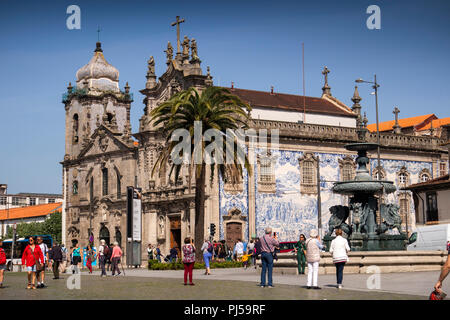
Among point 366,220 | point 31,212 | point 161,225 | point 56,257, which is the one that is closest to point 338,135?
point 161,225

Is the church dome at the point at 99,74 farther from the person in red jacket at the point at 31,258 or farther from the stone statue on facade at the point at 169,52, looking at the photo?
the person in red jacket at the point at 31,258

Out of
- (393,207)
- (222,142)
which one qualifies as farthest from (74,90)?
(393,207)

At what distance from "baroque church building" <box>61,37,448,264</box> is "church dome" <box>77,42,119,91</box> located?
23.2 feet

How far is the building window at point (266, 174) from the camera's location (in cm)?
5100

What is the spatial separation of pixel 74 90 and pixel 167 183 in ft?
77.2

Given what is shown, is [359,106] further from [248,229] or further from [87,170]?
[87,170]

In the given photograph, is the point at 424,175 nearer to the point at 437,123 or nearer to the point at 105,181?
the point at 437,123

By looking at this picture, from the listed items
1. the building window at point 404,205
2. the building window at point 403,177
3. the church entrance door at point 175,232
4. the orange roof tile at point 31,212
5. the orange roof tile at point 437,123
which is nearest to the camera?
the church entrance door at point 175,232

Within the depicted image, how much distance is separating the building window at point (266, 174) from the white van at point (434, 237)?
15.3 m

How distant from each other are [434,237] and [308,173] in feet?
59.9

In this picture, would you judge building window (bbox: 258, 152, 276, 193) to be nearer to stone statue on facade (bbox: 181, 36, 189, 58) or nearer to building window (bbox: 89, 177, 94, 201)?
stone statue on facade (bbox: 181, 36, 189, 58)

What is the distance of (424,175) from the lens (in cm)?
5872

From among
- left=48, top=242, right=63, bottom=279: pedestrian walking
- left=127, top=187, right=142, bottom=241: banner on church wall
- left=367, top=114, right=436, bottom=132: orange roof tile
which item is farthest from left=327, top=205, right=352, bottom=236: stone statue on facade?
left=367, top=114, right=436, bottom=132: orange roof tile

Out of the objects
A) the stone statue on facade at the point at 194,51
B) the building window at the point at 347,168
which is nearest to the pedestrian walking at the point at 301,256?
the stone statue on facade at the point at 194,51
